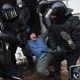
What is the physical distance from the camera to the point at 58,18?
7918 millimetres

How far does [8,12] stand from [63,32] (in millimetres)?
1447

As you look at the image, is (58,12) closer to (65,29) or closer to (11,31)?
(65,29)

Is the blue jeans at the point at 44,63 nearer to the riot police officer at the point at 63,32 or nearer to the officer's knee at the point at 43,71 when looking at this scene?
the officer's knee at the point at 43,71

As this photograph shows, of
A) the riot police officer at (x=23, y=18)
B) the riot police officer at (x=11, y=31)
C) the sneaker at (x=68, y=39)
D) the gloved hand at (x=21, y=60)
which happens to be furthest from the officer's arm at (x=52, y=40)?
the gloved hand at (x=21, y=60)

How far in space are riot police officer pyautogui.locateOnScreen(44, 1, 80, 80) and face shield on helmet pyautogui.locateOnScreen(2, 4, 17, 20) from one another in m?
0.79

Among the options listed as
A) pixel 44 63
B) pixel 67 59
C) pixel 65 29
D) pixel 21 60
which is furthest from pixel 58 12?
pixel 21 60

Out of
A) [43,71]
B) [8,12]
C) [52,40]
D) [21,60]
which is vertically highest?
[8,12]

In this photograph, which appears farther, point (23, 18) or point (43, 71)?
point (23, 18)

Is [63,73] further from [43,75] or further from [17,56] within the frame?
[17,56]

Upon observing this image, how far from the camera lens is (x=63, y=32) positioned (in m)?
7.68

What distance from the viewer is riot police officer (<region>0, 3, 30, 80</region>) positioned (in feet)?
27.5

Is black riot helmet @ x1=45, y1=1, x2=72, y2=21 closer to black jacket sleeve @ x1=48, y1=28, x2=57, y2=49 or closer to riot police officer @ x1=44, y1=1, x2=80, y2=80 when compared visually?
riot police officer @ x1=44, y1=1, x2=80, y2=80

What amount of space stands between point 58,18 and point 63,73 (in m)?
1.45

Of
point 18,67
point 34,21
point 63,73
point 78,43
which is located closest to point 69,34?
point 78,43
